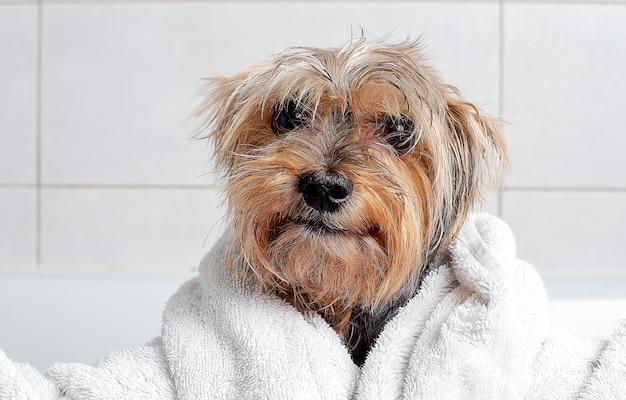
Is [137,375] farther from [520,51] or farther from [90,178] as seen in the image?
[520,51]

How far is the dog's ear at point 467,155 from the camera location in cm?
136

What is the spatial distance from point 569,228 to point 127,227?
1.48 metres

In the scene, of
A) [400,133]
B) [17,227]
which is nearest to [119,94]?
[17,227]

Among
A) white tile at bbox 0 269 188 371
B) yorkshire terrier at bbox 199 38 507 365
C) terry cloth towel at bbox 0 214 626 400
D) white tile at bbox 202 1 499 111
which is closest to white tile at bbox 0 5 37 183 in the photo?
white tile at bbox 0 269 188 371

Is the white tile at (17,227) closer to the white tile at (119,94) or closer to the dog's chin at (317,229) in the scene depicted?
the white tile at (119,94)

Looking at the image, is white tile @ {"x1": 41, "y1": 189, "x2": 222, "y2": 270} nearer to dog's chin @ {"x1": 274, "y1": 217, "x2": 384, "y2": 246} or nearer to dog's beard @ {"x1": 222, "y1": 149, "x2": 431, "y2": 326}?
dog's beard @ {"x1": 222, "y1": 149, "x2": 431, "y2": 326}

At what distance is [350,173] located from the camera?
116 centimetres

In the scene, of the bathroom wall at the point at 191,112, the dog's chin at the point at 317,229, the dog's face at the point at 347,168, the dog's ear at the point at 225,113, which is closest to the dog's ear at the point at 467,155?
the dog's face at the point at 347,168

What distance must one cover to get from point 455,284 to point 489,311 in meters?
0.13

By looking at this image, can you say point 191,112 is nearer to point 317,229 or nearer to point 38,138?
point 38,138

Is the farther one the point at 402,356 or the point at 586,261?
the point at 586,261

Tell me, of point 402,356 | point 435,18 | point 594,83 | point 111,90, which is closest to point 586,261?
point 594,83

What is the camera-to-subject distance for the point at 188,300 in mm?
1342

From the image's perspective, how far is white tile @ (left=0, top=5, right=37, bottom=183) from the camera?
2.47 m
